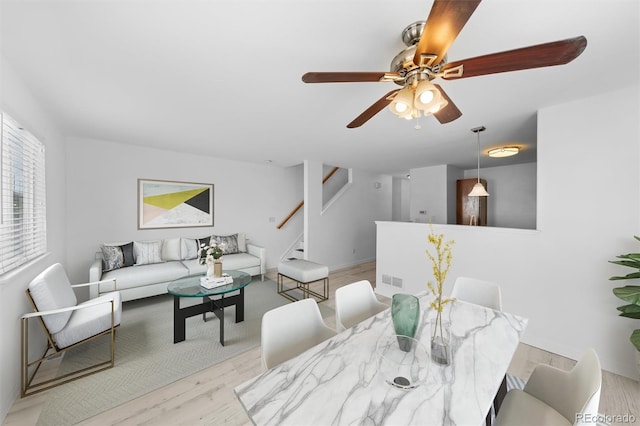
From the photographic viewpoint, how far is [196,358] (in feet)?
7.16

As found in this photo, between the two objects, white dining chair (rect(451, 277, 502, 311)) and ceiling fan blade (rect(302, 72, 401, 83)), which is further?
white dining chair (rect(451, 277, 502, 311))

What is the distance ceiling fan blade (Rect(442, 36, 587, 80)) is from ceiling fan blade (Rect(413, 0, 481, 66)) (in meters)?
0.12

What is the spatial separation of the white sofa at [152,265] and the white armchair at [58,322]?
3.00 ft

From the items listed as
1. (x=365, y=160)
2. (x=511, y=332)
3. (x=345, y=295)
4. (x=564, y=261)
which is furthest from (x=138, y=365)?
(x=365, y=160)

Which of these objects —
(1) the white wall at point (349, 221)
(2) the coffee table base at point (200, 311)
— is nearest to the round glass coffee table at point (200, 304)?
(2) the coffee table base at point (200, 311)

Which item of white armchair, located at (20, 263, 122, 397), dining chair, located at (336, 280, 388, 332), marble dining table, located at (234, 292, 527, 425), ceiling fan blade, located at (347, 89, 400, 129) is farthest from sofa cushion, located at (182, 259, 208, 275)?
ceiling fan blade, located at (347, 89, 400, 129)

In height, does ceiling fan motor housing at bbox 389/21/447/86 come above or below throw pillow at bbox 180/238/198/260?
above

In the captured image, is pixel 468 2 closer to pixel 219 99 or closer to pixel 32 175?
pixel 219 99

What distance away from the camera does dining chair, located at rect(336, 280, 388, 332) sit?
1.71 metres

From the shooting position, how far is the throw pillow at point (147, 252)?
3613 mm

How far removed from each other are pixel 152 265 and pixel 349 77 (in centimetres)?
394

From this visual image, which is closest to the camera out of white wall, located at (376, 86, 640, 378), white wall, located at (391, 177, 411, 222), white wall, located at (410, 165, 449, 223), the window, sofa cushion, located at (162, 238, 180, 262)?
the window

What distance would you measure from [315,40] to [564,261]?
2965 mm

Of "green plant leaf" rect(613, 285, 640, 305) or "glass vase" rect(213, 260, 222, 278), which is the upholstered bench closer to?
"glass vase" rect(213, 260, 222, 278)
